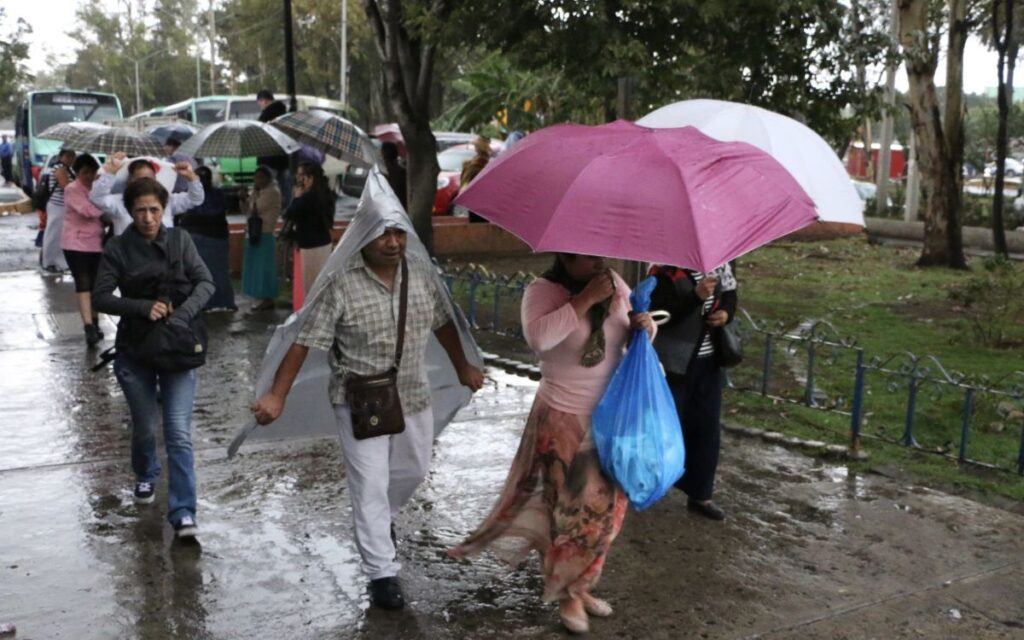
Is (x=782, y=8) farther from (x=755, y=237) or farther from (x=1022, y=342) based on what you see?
(x=755, y=237)

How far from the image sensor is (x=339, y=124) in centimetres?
1057

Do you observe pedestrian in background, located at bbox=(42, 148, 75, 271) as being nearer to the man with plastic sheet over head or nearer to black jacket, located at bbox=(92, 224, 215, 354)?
black jacket, located at bbox=(92, 224, 215, 354)

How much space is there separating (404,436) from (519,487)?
20.5 inches

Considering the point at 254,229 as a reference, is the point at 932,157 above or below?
above

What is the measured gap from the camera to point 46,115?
2867 cm

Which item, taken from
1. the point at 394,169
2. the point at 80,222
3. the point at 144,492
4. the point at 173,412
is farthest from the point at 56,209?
the point at 173,412

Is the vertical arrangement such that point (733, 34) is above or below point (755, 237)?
above

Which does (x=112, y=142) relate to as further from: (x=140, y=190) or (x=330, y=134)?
(x=140, y=190)

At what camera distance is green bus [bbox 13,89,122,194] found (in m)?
27.7

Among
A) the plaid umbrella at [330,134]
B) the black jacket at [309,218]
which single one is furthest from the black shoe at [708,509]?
the plaid umbrella at [330,134]

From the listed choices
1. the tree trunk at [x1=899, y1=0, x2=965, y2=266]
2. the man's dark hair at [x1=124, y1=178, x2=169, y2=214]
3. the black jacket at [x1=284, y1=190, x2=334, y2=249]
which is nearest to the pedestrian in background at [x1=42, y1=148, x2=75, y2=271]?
the black jacket at [x1=284, y1=190, x2=334, y2=249]

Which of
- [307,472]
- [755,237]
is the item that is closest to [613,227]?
[755,237]

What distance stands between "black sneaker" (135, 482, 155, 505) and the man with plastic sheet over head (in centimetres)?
133

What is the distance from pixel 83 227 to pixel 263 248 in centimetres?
224
